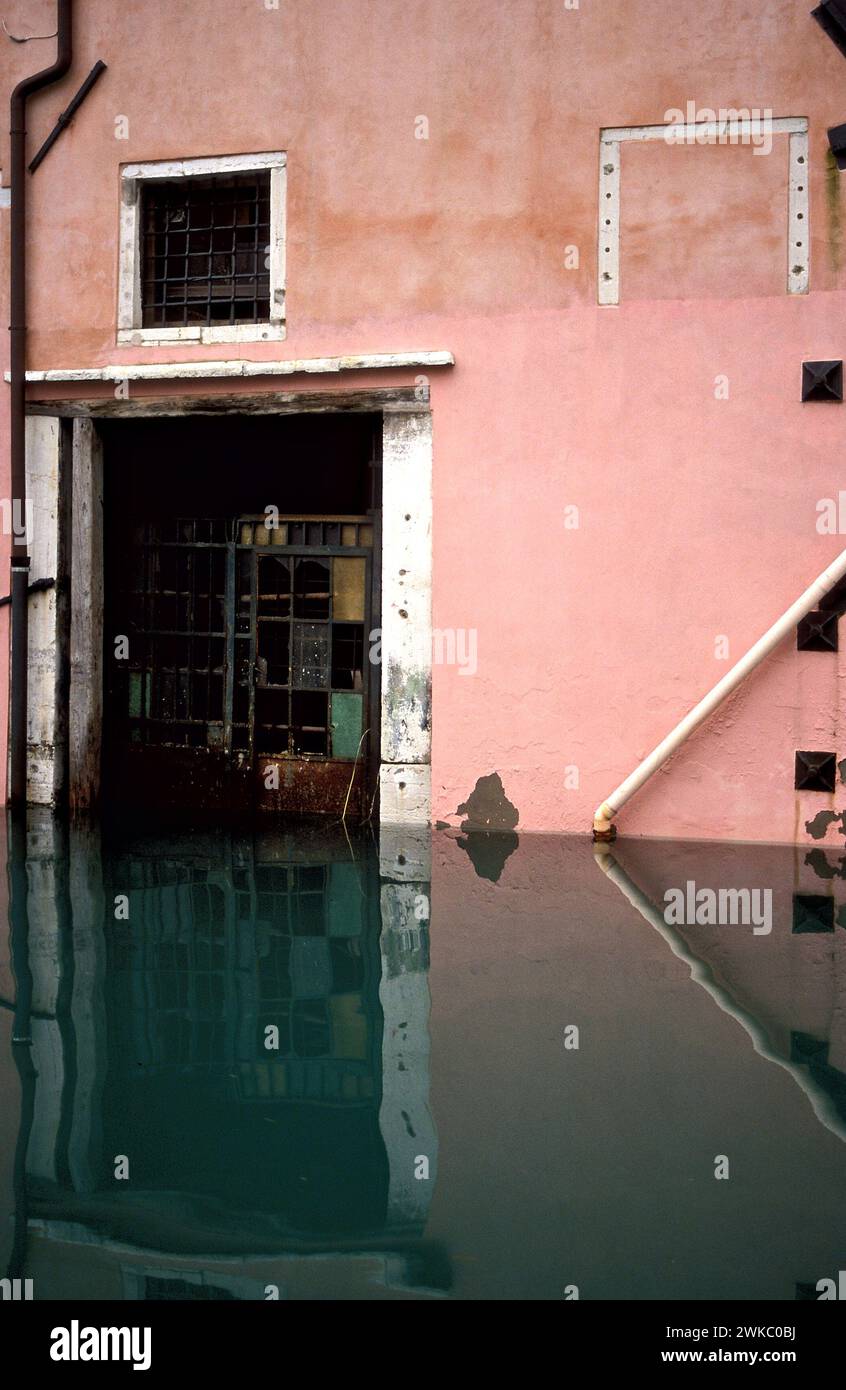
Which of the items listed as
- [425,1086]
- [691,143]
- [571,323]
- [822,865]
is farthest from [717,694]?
[425,1086]

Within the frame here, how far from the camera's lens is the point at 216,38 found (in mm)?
8469

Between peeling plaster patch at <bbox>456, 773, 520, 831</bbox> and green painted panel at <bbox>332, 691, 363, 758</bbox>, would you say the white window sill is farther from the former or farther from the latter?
peeling plaster patch at <bbox>456, 773, 520, 831</bbox>

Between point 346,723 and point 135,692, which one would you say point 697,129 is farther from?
point 135,692

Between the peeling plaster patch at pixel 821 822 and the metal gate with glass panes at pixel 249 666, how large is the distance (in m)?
2.93

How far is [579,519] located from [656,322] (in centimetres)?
122

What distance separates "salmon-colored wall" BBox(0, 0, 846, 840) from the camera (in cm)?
765

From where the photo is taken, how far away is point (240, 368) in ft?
27.7

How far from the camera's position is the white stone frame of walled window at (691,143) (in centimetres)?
757

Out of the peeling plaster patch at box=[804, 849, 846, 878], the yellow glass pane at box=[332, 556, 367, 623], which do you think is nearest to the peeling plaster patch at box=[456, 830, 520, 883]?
the peeling plaster patch at box=[804, 849, 846, 878]

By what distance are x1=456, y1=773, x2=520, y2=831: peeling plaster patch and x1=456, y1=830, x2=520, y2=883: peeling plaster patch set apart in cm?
5

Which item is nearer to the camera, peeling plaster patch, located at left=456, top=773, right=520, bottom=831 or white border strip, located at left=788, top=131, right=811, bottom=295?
white border strip, located at left=788, top=131, right=811, bottom=295
